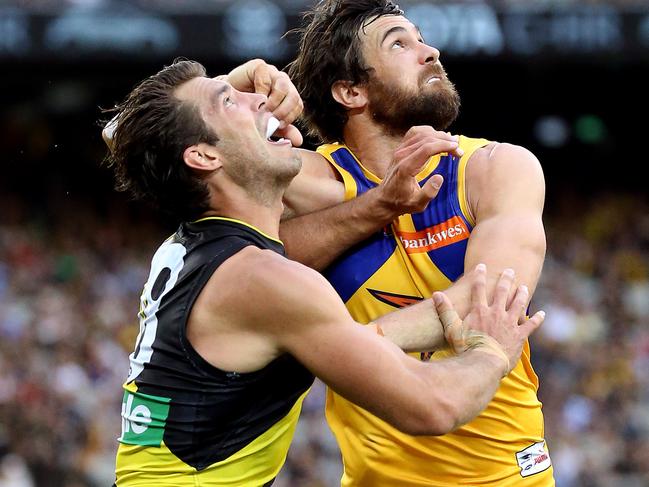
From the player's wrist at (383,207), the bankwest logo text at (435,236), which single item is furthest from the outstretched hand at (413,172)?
the bankwest logo text at (435,236)

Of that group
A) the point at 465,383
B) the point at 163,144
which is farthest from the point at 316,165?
the point at 465,383

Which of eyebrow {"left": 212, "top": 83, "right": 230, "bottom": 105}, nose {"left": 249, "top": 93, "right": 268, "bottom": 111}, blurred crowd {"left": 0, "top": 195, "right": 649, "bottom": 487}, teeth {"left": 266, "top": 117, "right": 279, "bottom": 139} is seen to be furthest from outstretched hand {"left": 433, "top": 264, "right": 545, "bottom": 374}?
blurred crowd {"left": 0, "top": 195, "right": 649, "bottom": 487}

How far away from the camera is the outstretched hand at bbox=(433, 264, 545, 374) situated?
4031 millimetres

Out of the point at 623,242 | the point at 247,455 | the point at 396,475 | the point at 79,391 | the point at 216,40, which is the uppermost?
the point at 247,455

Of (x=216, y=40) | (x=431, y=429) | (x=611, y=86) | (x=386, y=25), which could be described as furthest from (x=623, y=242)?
(x=431, y=429)

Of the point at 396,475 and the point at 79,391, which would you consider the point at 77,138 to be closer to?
the point at 79,391

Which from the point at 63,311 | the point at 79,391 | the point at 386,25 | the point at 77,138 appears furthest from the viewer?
the point at 77,138

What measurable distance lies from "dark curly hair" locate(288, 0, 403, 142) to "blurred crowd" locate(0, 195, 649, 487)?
678 cm

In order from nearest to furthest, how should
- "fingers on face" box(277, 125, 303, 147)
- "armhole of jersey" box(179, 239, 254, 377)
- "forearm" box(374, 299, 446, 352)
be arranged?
1. "armhole of jersey" box(179, 239, 254, 377)
2. "forearm" box(374, 299, 446, 352)
3. "fingers on face" box(277, 125, 303, 147)

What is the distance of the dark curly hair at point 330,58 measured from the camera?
5149mm

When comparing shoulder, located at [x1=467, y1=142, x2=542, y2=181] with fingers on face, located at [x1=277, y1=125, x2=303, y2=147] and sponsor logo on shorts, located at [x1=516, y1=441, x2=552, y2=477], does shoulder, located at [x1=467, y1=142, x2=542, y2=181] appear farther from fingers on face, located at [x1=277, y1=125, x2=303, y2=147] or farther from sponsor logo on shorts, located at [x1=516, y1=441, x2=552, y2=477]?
sponsor logo on shorts, located at [x1=516, y1=441, x2=552, y2=477]

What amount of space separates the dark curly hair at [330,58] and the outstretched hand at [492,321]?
1.37 metres

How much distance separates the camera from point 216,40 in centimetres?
1313

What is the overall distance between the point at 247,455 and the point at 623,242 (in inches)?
478
